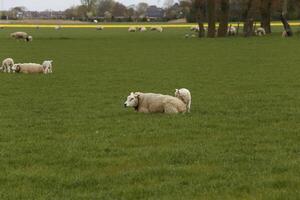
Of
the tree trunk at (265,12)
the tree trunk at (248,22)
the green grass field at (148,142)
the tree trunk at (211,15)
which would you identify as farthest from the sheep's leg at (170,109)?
the tree trunk at (265,12)

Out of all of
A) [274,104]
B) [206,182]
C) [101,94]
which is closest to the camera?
[206,182]

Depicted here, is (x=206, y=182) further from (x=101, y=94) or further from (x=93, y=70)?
(x=93, y=70)

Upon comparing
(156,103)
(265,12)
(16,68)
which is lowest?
(16,68)

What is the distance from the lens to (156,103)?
15.6 m

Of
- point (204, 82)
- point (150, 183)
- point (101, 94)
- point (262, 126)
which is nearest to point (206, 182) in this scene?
point (150, 183)

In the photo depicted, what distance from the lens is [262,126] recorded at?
1408 cm

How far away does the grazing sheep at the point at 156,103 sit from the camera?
1552cm

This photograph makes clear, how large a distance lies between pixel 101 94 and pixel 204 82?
5295 millimetres

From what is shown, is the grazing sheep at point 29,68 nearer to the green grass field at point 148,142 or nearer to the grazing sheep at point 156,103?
the green grass field at point 148,142

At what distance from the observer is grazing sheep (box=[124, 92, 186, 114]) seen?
15523 mm

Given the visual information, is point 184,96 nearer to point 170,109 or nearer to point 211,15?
point 170,109

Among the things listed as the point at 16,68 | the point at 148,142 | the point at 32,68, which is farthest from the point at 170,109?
the point at 16,68

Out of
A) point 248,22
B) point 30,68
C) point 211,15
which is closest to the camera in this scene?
point 30,68

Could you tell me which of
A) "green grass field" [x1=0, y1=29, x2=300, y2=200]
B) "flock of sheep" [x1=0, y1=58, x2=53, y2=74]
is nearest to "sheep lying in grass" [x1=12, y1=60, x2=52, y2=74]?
"flock of sheep" [x1=0, y1=58, x2=53, y2=74]
